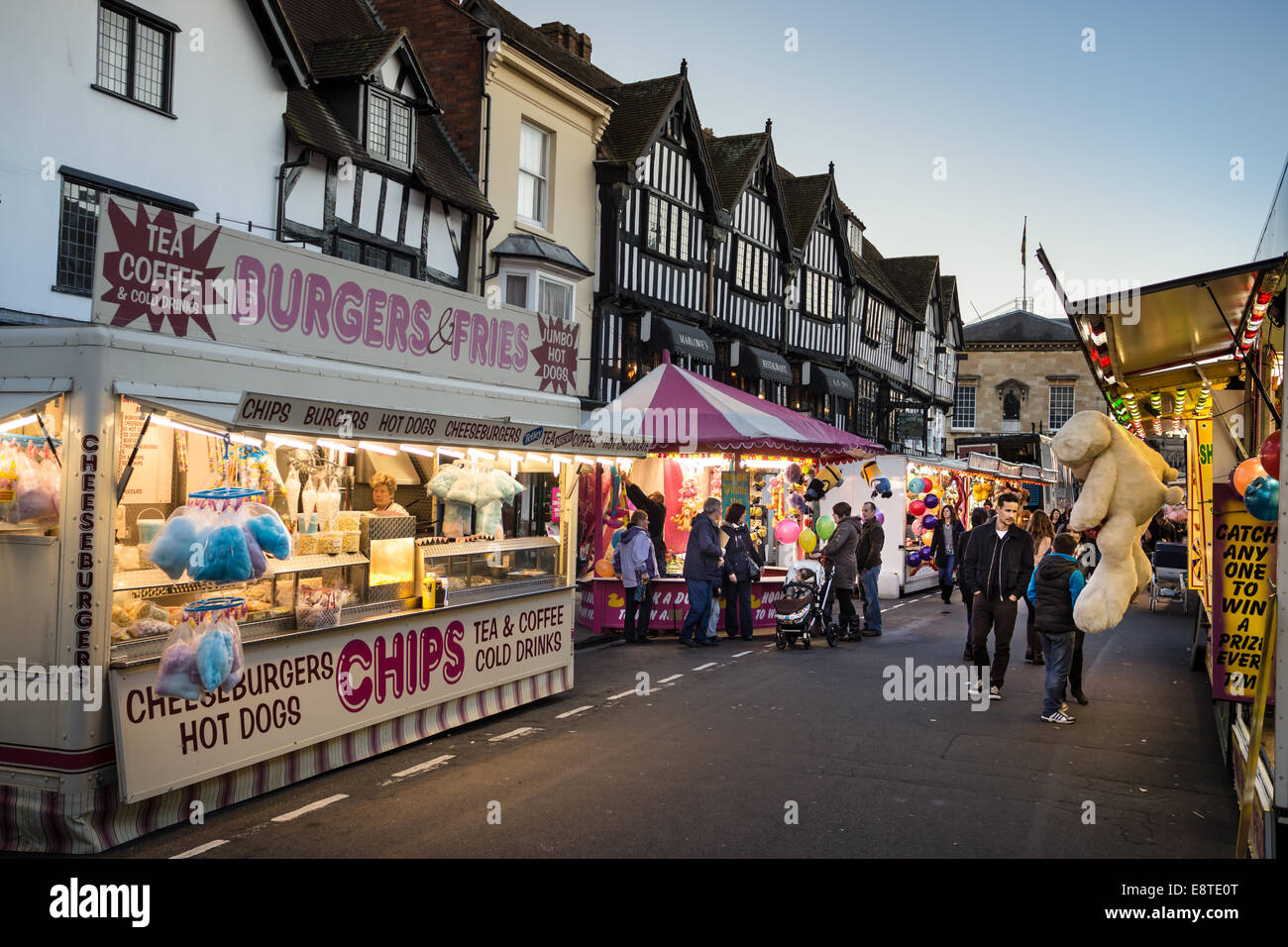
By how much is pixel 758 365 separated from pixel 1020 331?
4153cm

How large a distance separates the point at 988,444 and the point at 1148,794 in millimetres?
34620

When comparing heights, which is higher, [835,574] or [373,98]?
[373,98]

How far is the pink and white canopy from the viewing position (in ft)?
50.1

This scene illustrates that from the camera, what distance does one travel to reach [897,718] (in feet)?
31.9

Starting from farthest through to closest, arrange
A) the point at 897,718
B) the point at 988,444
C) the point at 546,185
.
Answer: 1. the point at 988,444
2. the point at 546,185
3. the point at 897,718

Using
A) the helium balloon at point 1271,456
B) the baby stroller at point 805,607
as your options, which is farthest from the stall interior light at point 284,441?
the baby stroller at point 805,607

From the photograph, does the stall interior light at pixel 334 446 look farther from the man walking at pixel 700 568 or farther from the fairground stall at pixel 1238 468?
the man walking at pixel 700 568

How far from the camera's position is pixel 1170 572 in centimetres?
1909

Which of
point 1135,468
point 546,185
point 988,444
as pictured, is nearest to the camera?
point 1135,468

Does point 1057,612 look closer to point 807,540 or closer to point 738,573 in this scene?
point 738,573

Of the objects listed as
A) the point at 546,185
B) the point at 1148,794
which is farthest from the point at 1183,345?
the point at 546,185

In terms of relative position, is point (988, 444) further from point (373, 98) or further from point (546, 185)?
point (373, 98)

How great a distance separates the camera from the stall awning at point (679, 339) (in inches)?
924

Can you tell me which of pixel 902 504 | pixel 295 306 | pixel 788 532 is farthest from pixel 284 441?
pixel 902 504
